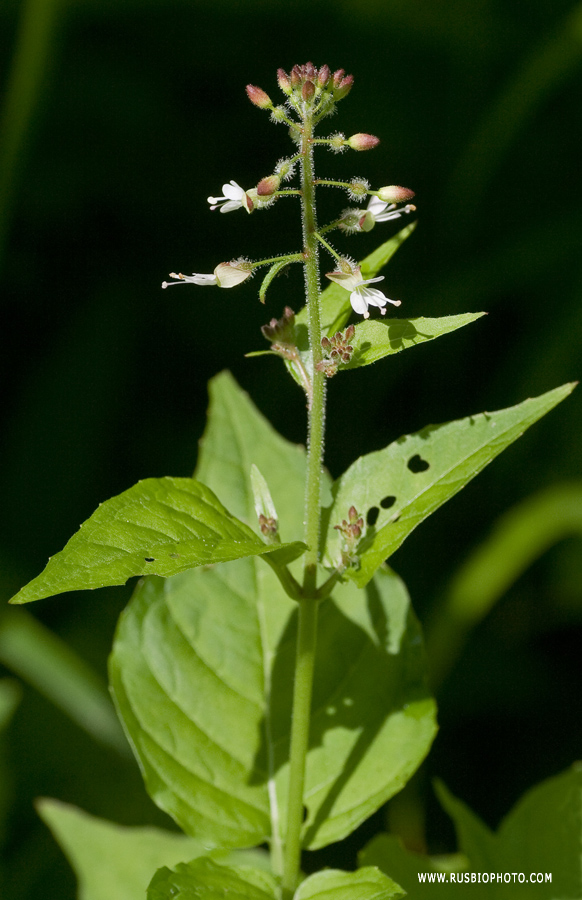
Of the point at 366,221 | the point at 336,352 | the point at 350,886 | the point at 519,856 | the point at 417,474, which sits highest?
the point at 366,221

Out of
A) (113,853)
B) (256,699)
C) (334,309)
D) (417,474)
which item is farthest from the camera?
(113,853)

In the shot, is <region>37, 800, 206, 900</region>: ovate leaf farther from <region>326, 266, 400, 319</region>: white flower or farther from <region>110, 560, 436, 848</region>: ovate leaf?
<region>326, 266, 400, 319</region>: white flower

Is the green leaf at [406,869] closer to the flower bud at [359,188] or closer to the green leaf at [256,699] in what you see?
the green leaf at [256,699]

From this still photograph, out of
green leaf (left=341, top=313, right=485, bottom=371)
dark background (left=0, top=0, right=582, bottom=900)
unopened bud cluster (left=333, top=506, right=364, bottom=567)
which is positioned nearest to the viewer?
green leaf (left=341, top=313, right=485, bottom=371)

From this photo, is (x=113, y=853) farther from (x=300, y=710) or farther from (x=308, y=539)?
(x=308, y=539)

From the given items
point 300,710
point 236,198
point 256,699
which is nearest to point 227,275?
point 236,198

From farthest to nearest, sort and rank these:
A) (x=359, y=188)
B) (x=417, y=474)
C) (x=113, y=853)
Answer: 1. (x=113, y=853)
2. (x=417, y=474)
3. (x=359, y=188)

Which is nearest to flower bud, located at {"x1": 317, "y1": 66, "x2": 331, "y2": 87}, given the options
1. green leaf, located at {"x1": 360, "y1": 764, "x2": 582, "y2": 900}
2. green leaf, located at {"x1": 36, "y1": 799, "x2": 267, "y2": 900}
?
green leaf, located at {"x1": 360, "y1": 764, "x2": 582, "y2": 900}

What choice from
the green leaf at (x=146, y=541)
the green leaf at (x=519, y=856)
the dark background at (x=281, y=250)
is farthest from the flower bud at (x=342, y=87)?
the dark background at (x=281, y=250)
